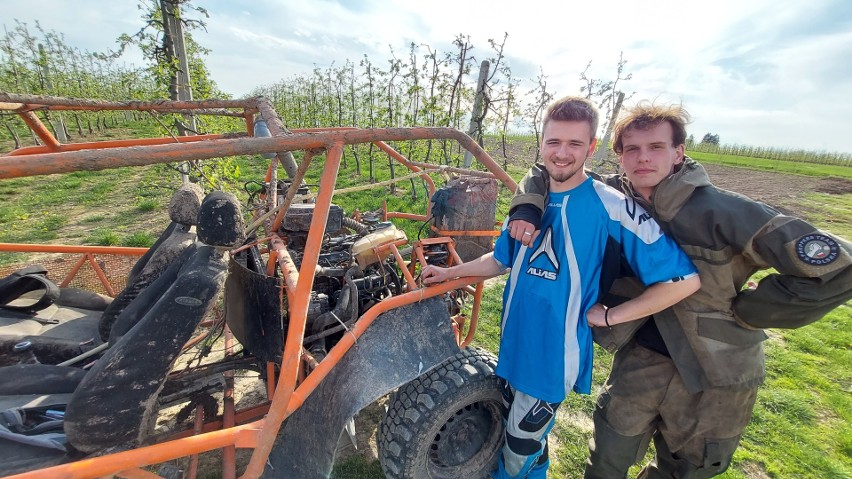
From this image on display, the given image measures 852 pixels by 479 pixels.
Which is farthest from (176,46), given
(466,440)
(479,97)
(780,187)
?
(780,187)

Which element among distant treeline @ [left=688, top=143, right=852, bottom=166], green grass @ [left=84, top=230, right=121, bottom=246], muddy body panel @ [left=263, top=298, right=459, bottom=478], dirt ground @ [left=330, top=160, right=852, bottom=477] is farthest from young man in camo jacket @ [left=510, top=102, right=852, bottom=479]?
distant treeline @ [left=688, top=143, right=852, bottom=166]

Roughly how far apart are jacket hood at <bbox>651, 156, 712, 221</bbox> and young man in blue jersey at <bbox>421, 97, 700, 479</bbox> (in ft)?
0.32

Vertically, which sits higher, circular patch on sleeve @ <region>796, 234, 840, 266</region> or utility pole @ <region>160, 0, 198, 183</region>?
utility pole @ <region>160, 0, 198, 183</region>

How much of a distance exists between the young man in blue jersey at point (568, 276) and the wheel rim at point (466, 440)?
1.19ft

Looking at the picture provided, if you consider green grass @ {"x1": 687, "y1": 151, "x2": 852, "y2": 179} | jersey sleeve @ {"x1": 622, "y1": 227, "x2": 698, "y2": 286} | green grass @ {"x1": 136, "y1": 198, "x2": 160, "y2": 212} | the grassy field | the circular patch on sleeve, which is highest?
the circular patch on sleeve

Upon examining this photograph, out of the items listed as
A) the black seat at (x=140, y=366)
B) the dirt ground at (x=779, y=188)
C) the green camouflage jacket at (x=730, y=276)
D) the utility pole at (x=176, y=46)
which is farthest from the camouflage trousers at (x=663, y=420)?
the utility pole at (x=176, y=46)

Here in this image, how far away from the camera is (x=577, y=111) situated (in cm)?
153

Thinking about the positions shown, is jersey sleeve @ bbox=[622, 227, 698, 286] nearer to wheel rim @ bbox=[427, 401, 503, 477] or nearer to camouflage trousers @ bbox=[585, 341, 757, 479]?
camouflage trousers @ bbox=[585, 341, 757, 479]

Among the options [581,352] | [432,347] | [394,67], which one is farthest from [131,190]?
[581,352]

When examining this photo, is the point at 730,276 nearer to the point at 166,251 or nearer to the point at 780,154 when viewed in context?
the point at 166,251

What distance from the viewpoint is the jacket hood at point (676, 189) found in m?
1.54

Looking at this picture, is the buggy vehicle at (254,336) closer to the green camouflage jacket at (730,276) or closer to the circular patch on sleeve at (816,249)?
the green camouflage jacket at (730,276)

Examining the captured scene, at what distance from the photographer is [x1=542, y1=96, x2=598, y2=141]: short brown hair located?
5.03 ft

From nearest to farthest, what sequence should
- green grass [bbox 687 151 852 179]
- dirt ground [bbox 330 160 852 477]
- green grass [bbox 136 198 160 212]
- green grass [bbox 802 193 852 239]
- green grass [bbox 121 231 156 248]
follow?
green grass [bbox 121 231 156 248]
green grass [bbox 136 198 160 212]
green grass [bbox 802 193 852 239]
dirt ground [bbox 330 160 852 477]
green grass [bbox 687 151 852 179]
